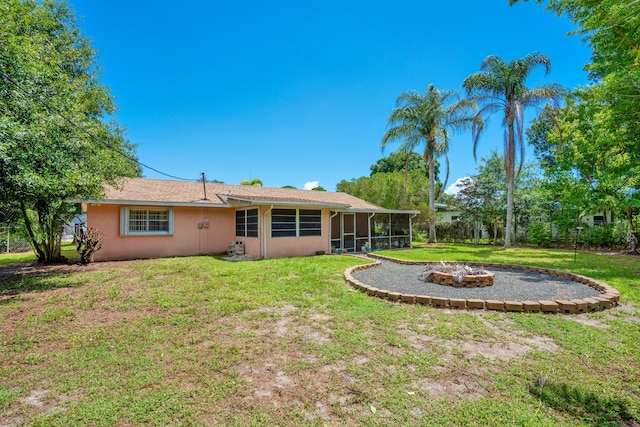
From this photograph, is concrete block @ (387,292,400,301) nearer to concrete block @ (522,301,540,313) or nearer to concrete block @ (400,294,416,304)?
concrete block @ (400,294,416,304)

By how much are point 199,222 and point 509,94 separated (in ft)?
59.9

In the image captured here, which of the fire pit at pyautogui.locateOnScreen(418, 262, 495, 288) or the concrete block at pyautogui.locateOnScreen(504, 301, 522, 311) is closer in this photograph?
→ the concrete block at pyautogui.locateOnScreen(504, 301, 522, 311)

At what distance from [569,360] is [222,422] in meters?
3.69

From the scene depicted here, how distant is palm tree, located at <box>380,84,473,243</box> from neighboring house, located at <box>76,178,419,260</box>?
7271mm

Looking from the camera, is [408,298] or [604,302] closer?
[604,302]

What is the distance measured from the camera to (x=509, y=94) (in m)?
16.4

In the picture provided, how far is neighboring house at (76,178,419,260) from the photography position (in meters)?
11.3

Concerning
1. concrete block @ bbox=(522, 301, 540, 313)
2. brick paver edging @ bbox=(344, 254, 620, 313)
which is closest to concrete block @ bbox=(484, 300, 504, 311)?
brick paver edging @ bbox=(344, 254, 620, 313)

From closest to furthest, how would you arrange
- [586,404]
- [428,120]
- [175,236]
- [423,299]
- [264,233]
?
[586,404] → [423,299] → [264,233] → [175,236] → [428,120]

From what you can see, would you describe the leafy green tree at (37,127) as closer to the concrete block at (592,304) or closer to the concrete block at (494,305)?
the concrete block at (494,305)

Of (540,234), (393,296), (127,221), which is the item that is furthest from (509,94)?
(127,221)

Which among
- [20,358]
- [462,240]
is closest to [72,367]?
[20,358]

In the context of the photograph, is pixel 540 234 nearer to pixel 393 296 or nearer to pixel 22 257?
pixel 393 296

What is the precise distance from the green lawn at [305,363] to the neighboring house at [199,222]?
585cm
